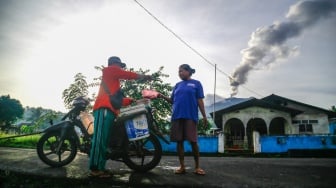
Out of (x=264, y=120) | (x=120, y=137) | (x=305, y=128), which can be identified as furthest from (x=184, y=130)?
(x=305, y=128)

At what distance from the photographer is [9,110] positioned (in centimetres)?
7344

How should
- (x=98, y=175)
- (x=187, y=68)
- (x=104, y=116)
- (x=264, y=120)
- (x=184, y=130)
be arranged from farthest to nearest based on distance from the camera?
(x=264, y=120) → (x=187, y=68) → (x=184, y=130) → (x=104, y=116) → (x=98, y=175)

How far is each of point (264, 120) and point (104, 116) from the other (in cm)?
2299

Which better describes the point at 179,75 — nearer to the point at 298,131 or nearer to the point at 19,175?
the point at 19,175

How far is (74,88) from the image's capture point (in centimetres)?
2734

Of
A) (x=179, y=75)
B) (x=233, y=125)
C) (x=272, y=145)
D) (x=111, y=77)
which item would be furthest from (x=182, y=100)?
(x=233, y=125)

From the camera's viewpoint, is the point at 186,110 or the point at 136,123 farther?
the point at 186,110

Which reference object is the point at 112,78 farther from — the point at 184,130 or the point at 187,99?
the point at 184,130

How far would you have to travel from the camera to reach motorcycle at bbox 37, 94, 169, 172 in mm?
3758

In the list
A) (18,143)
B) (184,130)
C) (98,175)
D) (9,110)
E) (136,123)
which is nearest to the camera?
(98,175)

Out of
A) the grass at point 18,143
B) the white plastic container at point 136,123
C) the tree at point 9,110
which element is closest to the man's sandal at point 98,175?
the white plastic container at point 136,123

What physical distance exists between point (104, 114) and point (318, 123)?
27706 millimetres

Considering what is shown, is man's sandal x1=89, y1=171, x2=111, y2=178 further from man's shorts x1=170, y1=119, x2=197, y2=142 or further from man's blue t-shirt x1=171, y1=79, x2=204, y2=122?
man's blue t-shirt x1=171, y1=79, x2=204, y2=122

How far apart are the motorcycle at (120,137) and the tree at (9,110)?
3093 inches
